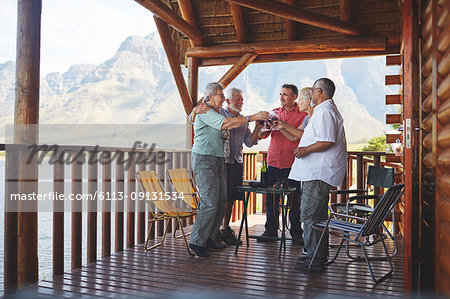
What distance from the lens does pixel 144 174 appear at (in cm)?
427

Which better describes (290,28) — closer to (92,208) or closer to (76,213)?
(92,208)

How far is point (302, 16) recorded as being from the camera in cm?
600

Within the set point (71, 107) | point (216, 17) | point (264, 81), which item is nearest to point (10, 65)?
point (71, 107)

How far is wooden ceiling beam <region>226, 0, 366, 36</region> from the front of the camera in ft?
18.8

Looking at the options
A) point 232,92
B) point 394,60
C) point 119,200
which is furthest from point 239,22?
point 119,200

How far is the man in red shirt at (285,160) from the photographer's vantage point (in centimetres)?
461

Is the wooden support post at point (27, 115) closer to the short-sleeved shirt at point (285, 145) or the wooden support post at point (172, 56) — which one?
the short-sleeved shirt at point (285, 145)

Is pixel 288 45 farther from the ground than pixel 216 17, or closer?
closer

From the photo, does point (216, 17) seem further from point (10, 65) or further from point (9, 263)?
point (10, 65)

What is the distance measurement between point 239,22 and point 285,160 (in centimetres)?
317

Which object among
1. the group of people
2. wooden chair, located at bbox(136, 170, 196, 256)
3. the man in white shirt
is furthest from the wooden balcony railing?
the man in white shirt

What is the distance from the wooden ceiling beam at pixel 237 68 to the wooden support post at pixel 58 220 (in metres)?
3.89

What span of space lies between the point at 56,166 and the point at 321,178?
2138 mm

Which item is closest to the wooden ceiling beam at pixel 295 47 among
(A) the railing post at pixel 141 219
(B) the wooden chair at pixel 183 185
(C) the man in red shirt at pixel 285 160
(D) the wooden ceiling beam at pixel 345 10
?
(D) the wooden ceiling beam at pixel 345 10
